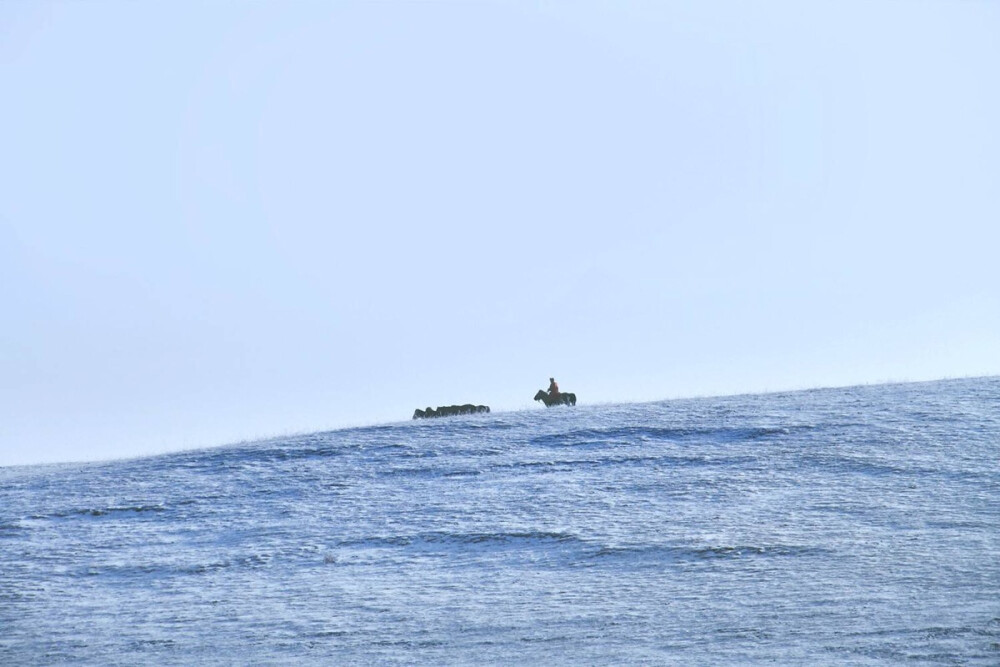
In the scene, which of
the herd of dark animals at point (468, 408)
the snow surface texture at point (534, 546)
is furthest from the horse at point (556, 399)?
the snow surface texture at point (534, 546)

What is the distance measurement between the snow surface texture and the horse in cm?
605

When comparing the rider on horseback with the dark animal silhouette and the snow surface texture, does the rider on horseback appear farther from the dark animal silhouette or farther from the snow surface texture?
the snow surface texture

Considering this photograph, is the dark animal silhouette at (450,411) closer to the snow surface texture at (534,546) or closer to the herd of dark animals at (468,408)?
the herd of dark animals at (468,408)

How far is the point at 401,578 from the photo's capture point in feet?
69.9

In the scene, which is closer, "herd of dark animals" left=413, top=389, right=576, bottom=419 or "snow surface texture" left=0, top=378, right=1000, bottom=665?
"snow surface texture" left=0, top=378, right=1000, bottom=665

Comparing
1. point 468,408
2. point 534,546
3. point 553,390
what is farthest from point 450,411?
point 534,546

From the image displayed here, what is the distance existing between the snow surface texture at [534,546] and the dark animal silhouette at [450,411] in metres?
4.42

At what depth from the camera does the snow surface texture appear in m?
17.3

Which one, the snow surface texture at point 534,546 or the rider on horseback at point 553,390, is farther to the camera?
the rider on horseback at point 553,390

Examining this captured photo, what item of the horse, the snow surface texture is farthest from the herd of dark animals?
the snow surface texture

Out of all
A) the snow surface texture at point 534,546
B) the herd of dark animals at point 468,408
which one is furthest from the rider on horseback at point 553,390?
the snow surface texture at point 534,546

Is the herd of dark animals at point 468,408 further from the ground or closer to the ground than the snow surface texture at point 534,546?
further from the ground

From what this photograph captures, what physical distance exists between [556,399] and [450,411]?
13.9 ft

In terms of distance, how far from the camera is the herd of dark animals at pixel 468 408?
137 feet
